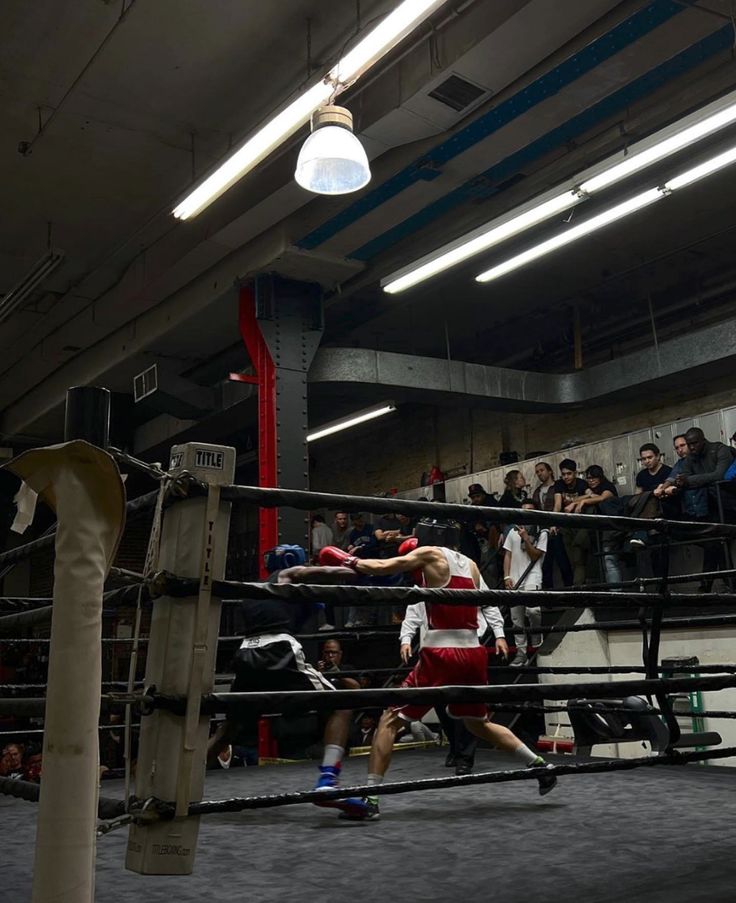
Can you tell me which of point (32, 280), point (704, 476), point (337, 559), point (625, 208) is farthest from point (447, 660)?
point (32, 280)

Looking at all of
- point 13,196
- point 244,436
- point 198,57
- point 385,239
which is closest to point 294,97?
point 198,57

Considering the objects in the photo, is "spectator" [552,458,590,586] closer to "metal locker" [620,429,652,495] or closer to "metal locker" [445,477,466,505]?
"metal locker" [620,429,652,495]

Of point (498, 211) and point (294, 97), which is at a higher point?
point (498, 211)

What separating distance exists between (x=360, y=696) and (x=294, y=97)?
14.1ft

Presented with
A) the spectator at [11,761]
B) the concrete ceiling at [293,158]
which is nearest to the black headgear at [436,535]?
the concrete ceiling at [293,158]

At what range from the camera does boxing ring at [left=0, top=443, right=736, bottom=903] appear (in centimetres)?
170

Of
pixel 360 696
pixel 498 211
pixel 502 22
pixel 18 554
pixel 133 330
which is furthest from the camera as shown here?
pixel 133 330

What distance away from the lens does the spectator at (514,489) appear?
9406mm

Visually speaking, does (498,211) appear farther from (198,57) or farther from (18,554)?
(18,554)

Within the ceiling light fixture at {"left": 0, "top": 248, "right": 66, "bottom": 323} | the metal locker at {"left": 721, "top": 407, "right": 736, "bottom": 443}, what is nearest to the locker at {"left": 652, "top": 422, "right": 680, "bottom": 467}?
the metal locker at {"left": 721, "top": 407, "right": 736, "bottom": 443}

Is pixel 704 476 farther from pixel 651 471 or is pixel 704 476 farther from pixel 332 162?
pixel 332 162

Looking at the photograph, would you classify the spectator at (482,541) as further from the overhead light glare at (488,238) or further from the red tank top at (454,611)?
the red tank top at (454,611)

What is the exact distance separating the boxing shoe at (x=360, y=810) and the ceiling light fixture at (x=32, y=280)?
6.00 metres

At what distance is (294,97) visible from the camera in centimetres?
528
